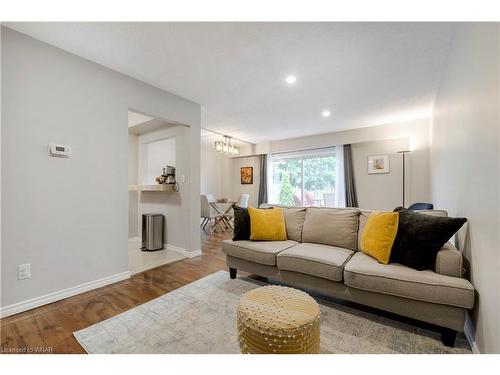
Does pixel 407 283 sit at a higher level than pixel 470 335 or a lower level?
higher

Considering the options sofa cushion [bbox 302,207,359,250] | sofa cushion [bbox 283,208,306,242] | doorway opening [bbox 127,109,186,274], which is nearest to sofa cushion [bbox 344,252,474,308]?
sofa cushion [bbox 302,207,359,250]

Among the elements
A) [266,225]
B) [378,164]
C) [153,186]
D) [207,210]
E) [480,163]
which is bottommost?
[207,210]

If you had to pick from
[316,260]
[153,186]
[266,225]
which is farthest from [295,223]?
[153,186]

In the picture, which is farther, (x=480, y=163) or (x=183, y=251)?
(x=183, y=251)

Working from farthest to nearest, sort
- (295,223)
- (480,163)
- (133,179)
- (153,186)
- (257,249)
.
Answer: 1. (133,179)
2. (153,186)
3. (295,223)
4. (257,249)
5. (480,163)

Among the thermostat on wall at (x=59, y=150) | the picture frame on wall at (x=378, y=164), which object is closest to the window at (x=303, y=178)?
the picture frame on wall at (x=378, y=164)

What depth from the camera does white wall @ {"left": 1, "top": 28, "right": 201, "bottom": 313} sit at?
1879mm

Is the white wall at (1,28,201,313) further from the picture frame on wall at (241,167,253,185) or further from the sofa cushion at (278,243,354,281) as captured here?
the picture frame on wall at (241,167,253,185)

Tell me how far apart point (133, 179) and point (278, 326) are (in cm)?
448

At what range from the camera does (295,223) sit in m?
2.71

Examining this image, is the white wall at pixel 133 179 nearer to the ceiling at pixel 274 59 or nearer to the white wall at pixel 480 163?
the ceiling at pixel 274 59

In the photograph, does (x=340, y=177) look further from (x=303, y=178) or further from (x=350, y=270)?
(x=350, y=270)

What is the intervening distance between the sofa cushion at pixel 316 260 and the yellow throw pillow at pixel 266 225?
1.11 ft

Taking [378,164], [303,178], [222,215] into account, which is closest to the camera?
[378,164]
